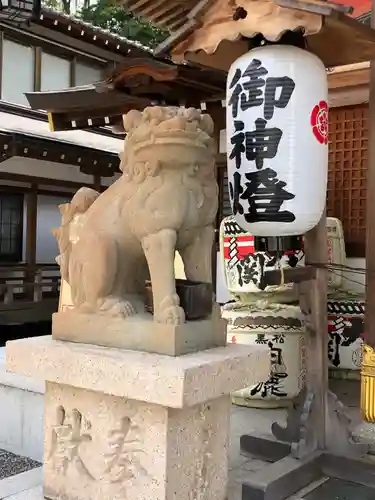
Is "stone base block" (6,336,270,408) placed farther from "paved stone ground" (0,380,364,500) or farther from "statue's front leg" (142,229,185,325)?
"paved stone ground" (0,380,364,500)

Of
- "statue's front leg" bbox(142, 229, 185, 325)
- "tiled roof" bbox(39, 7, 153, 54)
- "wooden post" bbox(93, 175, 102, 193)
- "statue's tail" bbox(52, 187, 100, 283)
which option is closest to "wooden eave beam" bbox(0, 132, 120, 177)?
"wooden post" bbox(93, 175, 102, 193)

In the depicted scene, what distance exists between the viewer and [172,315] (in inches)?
98.1

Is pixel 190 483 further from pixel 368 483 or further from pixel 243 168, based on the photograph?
pixel 243 168

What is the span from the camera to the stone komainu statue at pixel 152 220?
8.32ft

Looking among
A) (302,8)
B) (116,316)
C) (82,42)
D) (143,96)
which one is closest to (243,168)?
(302,8)

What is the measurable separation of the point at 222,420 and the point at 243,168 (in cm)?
133

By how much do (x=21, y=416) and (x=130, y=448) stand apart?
2220 millimetres

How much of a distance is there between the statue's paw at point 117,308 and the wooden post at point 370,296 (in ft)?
6.51

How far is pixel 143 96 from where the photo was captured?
20.4 feet

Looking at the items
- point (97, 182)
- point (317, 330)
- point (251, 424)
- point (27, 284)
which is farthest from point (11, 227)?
point (317, 330)

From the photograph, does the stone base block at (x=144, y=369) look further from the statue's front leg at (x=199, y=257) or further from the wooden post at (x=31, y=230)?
the wooden post at (x=31, y=230)

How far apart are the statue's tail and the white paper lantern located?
0.82 m

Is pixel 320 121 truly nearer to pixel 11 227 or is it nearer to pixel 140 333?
pixel 140 333

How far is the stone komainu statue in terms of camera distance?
2.54 metres
